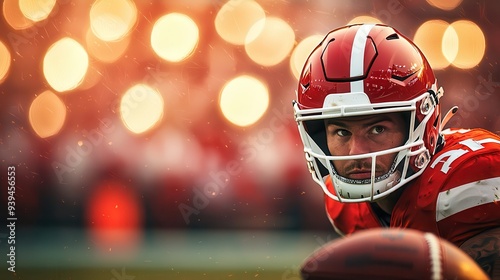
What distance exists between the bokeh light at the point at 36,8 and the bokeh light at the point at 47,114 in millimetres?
705

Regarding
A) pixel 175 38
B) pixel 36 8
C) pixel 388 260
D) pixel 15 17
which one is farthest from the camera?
pixel 175 38

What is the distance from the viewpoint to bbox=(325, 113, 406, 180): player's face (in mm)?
2309

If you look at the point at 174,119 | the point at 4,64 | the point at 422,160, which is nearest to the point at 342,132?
the point at 422,160

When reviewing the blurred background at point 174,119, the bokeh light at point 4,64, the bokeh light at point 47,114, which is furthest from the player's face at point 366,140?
the bokeh light at point 4,64

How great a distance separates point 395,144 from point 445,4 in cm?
545

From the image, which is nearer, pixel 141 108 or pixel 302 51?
pixel 141 108

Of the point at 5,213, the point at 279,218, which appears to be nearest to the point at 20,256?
the point at 5,213

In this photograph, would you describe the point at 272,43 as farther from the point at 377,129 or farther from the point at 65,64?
the point at 377,129

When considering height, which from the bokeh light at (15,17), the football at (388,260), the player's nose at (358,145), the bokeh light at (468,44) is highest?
the bokeh light at (15,17)

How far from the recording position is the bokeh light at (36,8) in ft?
22.2

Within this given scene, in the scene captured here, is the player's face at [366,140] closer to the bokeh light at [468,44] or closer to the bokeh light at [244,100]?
the bokeh light at [244,100]

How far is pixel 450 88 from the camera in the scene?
700cm

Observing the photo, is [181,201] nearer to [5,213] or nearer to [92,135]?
[92,135]

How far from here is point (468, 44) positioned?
24.7ft
